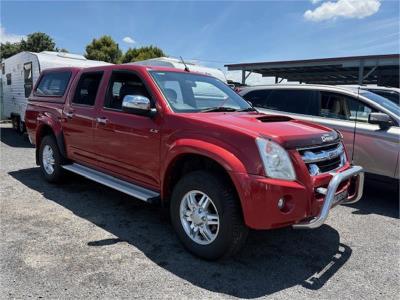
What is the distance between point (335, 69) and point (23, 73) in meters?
19.2

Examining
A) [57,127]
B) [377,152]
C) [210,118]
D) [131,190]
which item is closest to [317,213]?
[210,118]

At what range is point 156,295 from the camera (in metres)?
3.08

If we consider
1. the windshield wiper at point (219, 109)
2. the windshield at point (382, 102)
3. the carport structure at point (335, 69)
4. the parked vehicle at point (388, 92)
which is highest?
the carport structure at point (335, 69)

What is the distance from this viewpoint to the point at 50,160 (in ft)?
20.8

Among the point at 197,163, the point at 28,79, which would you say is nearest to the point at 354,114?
the point at 197,163

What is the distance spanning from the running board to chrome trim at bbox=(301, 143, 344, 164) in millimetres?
1654

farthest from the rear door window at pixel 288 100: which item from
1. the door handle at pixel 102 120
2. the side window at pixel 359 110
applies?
the door handle at pixel 102 120

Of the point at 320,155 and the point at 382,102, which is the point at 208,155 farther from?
the point at 382,102

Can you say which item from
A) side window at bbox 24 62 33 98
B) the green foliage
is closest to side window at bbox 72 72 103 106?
side window at bbox 24 62 33 98

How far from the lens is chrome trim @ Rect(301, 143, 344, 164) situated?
3.51m

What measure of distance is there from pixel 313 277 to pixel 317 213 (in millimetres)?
594

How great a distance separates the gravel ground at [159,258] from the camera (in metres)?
3.20

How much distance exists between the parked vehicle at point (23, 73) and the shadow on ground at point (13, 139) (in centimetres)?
31

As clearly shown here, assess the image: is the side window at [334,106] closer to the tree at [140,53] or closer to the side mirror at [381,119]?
the side mirror at [381,119]
